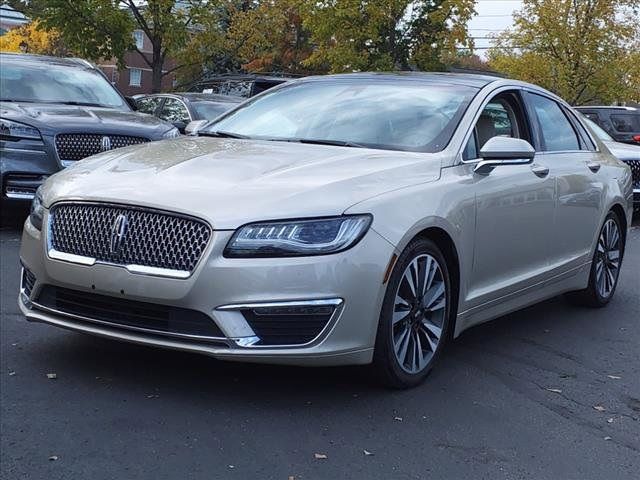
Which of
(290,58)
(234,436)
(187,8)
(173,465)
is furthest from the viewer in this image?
(290,58)

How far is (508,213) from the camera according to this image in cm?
481

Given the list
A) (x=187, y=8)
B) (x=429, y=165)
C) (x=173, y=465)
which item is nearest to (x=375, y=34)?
(x=187, y=8)

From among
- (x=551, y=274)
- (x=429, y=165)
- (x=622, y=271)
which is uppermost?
(x=429, y=165)

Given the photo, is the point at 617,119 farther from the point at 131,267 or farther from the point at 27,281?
the point at 131,267

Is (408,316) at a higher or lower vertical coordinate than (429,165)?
lower

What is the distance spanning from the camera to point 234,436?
138 inches

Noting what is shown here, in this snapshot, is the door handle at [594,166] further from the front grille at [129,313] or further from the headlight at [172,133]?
the headlight at [172,133]

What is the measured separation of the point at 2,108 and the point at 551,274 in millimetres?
5573

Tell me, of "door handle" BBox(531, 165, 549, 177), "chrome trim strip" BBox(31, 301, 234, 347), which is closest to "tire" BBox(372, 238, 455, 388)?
"chrome trim strip" BBox(31, 301, 234, 347)

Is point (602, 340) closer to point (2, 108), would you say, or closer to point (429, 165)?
point (429, 165)

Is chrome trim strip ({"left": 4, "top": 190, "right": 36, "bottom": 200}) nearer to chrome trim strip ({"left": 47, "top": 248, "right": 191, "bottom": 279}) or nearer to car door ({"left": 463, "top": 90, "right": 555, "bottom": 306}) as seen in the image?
chrome trim strip ({"left": 47, "top": 248, "right": 191, "bottom": 279})

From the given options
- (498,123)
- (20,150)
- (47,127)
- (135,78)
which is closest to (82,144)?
(47,127)

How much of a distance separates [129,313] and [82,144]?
4700 millimetres

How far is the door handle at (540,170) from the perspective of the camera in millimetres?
5180
